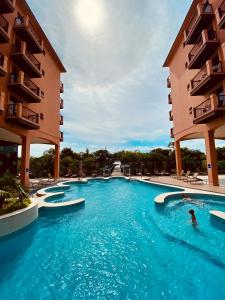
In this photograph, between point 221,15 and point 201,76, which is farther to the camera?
point 201,76

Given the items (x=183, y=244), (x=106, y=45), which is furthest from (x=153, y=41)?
(x=183, y=244)

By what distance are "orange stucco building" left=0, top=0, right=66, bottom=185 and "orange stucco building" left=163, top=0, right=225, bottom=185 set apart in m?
13.6

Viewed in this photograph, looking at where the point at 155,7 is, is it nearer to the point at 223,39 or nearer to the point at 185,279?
the point at 223,39

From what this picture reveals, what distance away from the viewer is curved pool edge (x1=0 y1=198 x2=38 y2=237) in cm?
566

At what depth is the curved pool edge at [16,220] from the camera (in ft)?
18.6

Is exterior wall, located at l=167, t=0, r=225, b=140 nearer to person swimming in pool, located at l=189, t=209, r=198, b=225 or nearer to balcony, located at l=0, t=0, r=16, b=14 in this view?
person swimming in pool, located at l=189, t=209, r=198, b=225

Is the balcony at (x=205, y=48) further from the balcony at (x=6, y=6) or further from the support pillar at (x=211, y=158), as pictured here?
the balcony at (x=6, y=6)

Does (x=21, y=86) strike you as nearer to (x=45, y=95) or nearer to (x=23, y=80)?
(x=23, y=80)

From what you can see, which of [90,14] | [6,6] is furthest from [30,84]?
[90,14]

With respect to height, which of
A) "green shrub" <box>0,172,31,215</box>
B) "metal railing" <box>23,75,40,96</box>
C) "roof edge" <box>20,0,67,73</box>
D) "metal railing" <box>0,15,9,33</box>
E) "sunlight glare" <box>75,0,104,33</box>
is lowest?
"green shrub" <box>0,172,31,215</box>

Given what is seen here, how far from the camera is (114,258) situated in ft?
15.9

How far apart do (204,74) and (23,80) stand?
579 inches

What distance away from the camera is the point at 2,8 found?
36.8 ft

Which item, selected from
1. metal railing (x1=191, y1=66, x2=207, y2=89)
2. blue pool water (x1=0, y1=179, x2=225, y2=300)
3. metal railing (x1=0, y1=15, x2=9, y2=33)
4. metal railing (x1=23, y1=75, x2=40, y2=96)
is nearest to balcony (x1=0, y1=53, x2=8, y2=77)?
metal railing (x1=0, y1=15, x2=9, y2=33)
